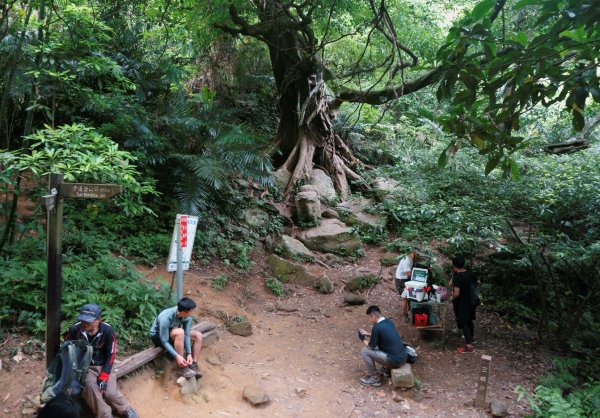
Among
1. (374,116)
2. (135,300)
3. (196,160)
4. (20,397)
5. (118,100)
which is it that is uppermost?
(374,116)

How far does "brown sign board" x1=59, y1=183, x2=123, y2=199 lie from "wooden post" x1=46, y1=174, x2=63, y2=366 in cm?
7

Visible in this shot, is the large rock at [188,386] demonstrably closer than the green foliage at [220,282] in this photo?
Yes

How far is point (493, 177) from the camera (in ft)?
25.6

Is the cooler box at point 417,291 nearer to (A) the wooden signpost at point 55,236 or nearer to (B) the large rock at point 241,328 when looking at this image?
(B) the large rock at point 241,328

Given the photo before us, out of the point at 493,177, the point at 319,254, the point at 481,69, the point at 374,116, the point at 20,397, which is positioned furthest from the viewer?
the point at 374,116

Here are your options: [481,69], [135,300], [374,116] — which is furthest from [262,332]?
[374,116]

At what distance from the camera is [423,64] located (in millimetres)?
3102

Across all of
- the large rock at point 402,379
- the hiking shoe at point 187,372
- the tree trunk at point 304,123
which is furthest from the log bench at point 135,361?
the tree trunk at point 304,123

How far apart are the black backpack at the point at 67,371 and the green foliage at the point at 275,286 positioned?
5.12m

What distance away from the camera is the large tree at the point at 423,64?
2.79 m

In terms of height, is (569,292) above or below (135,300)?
above

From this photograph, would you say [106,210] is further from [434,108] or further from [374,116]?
[434,108]

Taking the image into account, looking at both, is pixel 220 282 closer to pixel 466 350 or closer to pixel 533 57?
pixel 466 350

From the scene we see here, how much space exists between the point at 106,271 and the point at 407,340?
4758 millimetres
